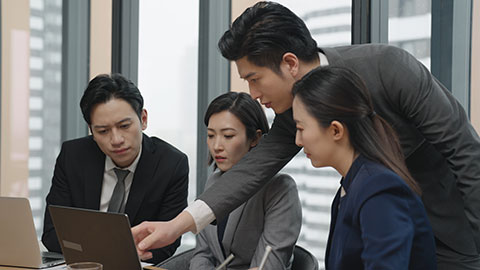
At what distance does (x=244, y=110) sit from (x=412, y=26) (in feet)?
2.77

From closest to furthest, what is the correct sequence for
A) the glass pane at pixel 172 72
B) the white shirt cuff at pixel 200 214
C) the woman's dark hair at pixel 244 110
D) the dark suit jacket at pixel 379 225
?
the dark suit jacket at pixel 379 225 → the white shirt cuff at pixel 200 214 → the woman's dark hair at pixel 244 110 → the glass pane at pixel 172 72

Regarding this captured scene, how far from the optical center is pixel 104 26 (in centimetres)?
360

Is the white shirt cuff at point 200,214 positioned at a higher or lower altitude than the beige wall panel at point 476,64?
lower

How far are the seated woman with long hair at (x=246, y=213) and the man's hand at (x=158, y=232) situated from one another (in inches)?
11.9

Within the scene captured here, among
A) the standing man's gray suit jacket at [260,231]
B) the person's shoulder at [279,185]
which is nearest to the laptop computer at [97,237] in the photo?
the standing man's gray suit jacket at [260,231]

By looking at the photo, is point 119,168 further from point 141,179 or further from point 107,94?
point 107,94

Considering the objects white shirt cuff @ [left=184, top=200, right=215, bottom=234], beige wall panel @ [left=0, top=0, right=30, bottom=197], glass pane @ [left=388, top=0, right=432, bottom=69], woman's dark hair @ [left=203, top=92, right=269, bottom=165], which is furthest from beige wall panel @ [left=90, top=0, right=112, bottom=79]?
white shirt cuff @ [left=184, top=200, right=215, bottom=234]

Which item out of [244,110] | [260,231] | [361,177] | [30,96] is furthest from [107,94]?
[30,96]

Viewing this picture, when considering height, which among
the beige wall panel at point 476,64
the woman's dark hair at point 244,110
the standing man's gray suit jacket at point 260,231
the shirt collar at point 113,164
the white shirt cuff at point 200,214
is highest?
the beige wall panel at point 476,64

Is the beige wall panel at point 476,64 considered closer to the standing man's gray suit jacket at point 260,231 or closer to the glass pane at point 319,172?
the glass pane at point 319,172

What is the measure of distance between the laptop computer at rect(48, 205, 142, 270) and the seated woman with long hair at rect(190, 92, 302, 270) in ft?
1.64

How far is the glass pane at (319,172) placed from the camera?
8.23 ft

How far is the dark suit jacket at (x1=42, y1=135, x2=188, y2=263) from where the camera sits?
2.27m

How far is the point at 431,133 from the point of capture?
4.44ft
